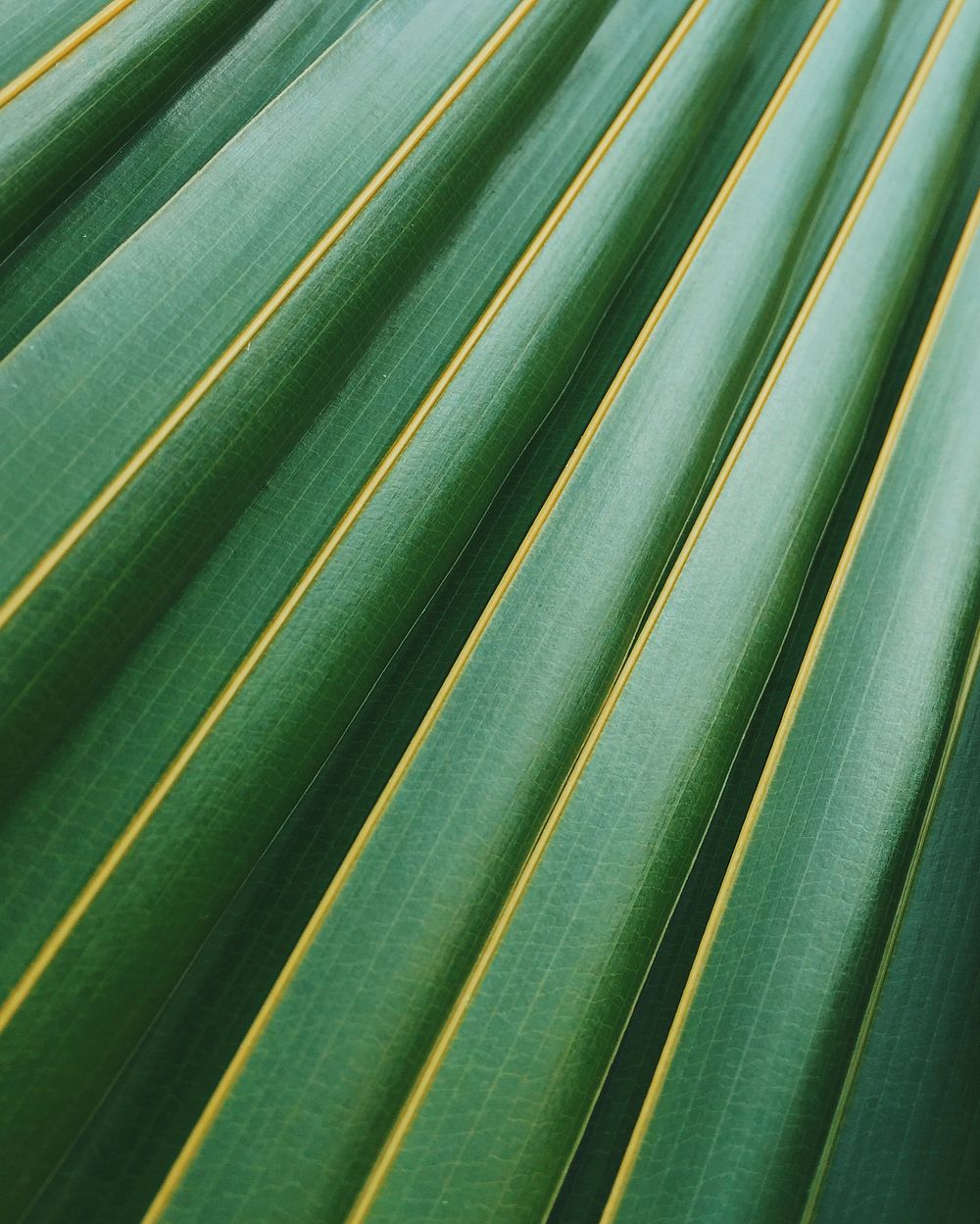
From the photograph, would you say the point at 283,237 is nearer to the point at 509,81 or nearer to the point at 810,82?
the point at 509,81

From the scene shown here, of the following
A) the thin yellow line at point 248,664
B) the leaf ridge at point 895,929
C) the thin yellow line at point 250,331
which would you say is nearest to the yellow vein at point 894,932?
the leaf ridge at point 895,929

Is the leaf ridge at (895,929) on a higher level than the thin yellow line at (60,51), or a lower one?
lower

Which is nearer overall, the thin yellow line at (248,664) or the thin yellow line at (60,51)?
the thin yellow line at (248,664)

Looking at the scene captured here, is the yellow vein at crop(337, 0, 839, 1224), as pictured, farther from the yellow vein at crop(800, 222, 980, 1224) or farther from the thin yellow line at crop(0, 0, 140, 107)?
the thin yellow line at crop(0, 0, 140, 107)

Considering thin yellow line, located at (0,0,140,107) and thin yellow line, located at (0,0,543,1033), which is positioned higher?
thin yellow line, located at (0,0,140,107)

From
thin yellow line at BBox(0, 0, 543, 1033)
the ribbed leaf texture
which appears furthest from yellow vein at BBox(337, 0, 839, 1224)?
thin yellow line at BBox(0, 0, 543, 1033)

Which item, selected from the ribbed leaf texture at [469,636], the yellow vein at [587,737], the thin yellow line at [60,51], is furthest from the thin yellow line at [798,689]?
the thin yellow line at [60,51]

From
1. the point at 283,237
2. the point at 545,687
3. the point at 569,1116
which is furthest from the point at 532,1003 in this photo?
the point at 283,237

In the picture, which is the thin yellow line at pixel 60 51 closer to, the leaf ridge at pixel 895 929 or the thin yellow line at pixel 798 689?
the thin yellow line at pixel 798 689
